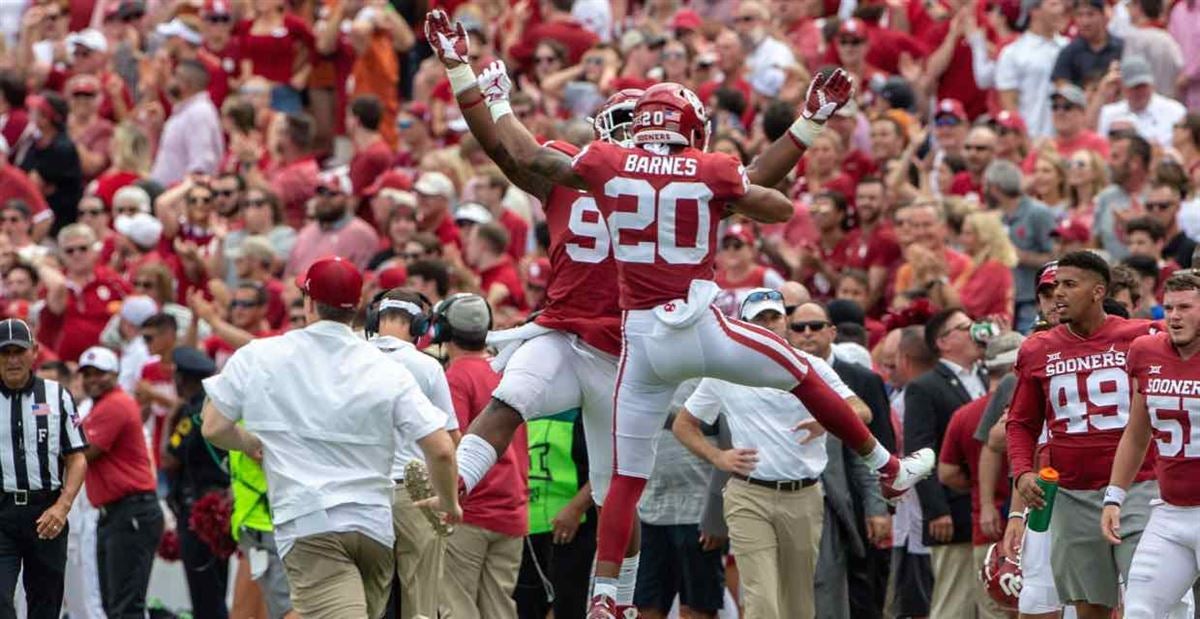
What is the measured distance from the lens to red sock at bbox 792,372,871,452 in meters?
10.1

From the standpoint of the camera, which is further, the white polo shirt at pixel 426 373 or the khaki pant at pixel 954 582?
the khaki pant at pixel 954 582

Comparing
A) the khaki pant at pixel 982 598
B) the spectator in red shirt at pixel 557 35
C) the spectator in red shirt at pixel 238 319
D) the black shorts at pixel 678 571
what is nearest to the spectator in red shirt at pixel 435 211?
the spectator in red shirt at pixel 238 319

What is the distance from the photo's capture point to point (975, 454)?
1236 centimetres

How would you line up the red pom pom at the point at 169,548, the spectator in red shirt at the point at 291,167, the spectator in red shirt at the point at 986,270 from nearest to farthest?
the spectator in red shirt at the point at 986,270 < the red pom pom at the point at 169,548 < the spectator in red shirt at the point at 291,167

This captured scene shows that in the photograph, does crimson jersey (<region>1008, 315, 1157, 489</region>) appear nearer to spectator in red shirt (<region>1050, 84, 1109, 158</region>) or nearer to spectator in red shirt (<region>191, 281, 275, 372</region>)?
spectator in red shirt (<region>191, 281, 275, 372</region>)

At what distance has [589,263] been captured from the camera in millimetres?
10547

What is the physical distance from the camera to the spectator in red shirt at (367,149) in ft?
65.5

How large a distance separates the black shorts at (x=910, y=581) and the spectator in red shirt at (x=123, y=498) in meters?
4.60

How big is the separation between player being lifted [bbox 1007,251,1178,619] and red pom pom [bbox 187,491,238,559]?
5.44 metres

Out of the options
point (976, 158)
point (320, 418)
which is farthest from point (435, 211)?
point (320, 418)

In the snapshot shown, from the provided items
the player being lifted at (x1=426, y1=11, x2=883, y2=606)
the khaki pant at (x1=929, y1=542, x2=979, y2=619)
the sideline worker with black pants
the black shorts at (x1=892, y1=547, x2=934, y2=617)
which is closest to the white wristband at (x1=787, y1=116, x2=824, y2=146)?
the player being lifted at (x1=426, y1=11, x2=883, y2=606)

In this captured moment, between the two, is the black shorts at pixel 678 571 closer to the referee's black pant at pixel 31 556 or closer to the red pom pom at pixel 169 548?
the referee's black pant at pixel 31 556

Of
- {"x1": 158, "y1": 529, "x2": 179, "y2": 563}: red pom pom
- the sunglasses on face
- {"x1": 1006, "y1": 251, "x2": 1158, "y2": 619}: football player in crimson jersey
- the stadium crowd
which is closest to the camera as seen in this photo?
{"x1": 1006, "y1": 251, "x2": 1158, "y2": 619}: football player in crimson jersey

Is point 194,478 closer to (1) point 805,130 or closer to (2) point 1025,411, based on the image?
(2) point 1025,411
